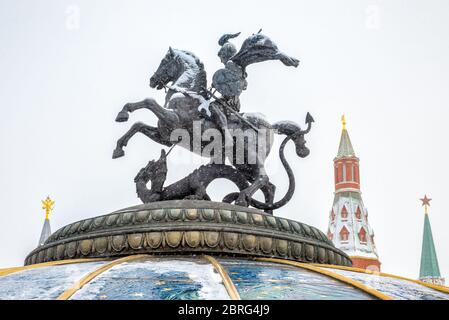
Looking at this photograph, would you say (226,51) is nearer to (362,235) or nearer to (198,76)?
(198,76)

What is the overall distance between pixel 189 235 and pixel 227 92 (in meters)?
1.98

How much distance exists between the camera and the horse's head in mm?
6992

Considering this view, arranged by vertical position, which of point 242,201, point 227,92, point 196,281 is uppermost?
point 227,92

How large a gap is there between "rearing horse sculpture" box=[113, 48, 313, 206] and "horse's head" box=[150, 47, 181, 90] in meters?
0.02

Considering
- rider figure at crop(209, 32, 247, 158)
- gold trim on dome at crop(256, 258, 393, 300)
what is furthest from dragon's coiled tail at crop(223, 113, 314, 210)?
gold trim on dome at crop(256, 258, 393, 300)

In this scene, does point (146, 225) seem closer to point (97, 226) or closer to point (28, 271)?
point (97, 226)

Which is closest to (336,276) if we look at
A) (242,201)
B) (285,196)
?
(242,201)

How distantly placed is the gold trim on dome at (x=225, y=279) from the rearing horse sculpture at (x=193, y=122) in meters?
1.51

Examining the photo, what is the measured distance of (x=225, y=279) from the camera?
4.29 meters

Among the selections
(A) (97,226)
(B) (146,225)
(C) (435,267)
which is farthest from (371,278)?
(C) (435,267)

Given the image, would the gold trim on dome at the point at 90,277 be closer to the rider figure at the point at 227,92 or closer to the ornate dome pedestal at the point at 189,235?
the ornate dome pedestal at the point at 189,235

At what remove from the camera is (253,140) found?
662 cm
